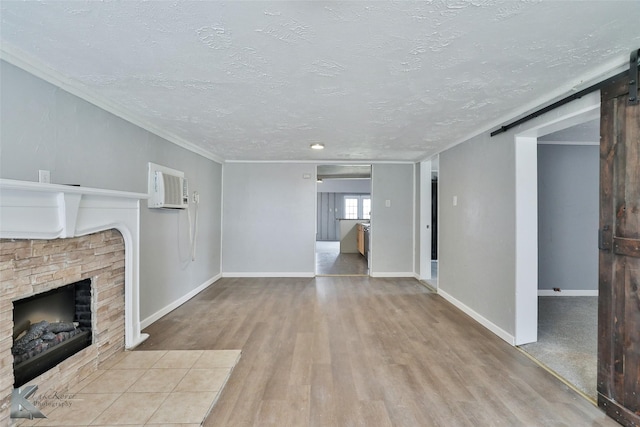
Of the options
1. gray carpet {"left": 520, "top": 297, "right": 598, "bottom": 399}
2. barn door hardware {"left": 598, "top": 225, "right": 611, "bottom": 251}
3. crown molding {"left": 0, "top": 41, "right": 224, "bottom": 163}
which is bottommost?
gray carpet {"left": 520, "top": 297, "right": 598, "bottom": 399}

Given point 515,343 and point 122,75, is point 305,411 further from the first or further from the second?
point 122,75

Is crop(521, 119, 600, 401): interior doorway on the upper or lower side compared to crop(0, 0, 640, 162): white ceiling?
lower

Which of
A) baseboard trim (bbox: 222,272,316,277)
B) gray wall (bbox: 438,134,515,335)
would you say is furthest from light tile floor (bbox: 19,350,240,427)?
baseboard trim (bbox: 222,272,316,277)

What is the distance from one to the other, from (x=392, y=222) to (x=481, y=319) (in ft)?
7.95

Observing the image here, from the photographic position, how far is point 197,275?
4.21m

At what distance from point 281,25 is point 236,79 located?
0.67 m

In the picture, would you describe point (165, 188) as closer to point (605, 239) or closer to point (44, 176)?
point (44, 176)

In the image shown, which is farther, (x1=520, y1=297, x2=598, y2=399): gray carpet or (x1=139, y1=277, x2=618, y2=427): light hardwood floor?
(x1=520, y1=297, x2=598, y2=399): gray carpet

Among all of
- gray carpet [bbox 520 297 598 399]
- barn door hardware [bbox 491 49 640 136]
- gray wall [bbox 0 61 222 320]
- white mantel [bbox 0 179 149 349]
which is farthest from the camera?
gray carpet [bbox 520 297 598 399]

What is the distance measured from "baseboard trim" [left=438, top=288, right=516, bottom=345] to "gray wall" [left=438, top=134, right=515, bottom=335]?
0.03m

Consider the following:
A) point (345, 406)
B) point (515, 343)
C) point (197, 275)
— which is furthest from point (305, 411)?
point (197, 275)

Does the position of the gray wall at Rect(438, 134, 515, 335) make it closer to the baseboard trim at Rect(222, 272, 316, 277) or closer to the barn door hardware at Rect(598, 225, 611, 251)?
the barn door hardware at Rect(598, 225, 611, 251)

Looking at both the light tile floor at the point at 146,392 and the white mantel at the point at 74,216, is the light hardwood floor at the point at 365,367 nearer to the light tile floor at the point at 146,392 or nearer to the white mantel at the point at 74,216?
the light tile floor at the point at 146,392

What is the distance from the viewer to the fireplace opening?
167 centimetres
